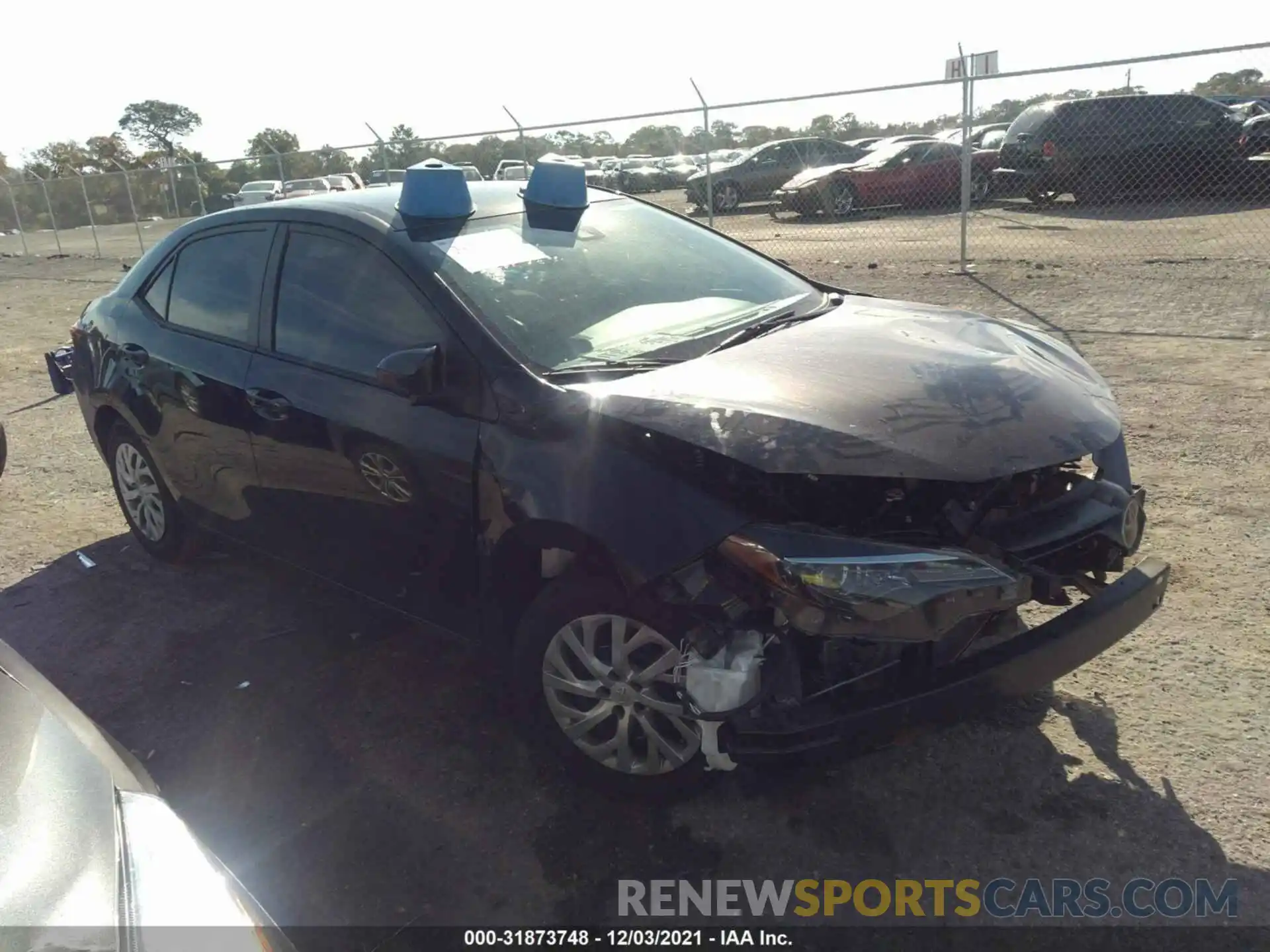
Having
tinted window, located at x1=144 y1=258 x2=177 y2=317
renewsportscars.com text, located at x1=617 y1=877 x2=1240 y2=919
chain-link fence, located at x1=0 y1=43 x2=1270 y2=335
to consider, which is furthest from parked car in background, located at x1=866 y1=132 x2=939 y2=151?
renewsportscars.com text, located at x1=617 y1=877 x2=1240 y2=919

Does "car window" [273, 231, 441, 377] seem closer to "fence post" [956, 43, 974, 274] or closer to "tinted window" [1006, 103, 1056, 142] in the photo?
"fence post" [956, 43, 974, 274]

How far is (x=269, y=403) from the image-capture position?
346cm

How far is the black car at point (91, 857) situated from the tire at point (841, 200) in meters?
14.6

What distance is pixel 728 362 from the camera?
9.62 feet

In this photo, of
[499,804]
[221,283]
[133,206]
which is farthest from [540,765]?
[133,206]

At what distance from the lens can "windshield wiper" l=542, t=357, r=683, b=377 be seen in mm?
2861

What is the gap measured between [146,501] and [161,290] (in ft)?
3.45

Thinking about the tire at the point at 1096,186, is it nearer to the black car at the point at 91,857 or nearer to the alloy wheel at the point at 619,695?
the alloy wheel at the point at 619,695

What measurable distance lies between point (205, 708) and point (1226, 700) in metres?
3.53

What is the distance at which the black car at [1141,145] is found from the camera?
42.9 ft

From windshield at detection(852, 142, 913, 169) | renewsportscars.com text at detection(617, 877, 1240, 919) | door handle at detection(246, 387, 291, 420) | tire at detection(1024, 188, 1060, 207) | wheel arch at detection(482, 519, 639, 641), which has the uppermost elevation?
windshield at detection(852, 142, 913, 169)

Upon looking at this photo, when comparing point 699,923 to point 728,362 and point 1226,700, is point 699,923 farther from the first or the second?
point 1226,700

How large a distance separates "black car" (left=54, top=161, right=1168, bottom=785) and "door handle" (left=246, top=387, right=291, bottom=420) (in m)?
0.01

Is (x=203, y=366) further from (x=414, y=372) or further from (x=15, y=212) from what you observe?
(x=15, y=212)
